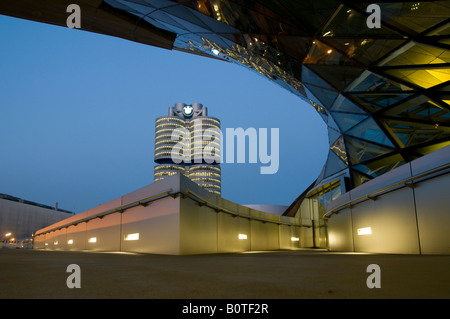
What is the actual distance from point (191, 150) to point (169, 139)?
11.2 meters

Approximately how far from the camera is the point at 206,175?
116m

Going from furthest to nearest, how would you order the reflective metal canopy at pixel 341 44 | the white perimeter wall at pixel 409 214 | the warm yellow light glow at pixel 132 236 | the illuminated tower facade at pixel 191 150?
1. the illuminated tower facade at pixel 191 150
2. the warm yellow light glow at pixel 132 236
3. the reflective metal canopy at pixel 341 44
4. the white perimeter wall at pixel 409 214

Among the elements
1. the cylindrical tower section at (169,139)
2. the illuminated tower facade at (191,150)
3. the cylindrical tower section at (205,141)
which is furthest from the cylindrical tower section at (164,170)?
the cylindrical tower section at (205,141)

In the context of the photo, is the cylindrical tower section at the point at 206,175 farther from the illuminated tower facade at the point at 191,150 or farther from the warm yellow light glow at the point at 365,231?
the warm yellow light glow at the point at 365,231

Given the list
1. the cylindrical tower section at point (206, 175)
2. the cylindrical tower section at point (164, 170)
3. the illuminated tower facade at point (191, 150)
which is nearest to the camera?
the cylindrical tower section at point (164, 170)

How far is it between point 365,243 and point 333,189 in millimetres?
16654

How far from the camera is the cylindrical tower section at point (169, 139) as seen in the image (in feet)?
377

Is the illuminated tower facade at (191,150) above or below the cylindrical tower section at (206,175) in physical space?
above

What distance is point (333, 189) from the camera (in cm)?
3097

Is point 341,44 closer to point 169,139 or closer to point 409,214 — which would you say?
point 409,214

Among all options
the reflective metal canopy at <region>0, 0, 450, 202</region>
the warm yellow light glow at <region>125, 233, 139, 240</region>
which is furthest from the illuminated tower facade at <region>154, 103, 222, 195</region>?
the warm yellow light glow at <region>125, 233, 139, 240</region>

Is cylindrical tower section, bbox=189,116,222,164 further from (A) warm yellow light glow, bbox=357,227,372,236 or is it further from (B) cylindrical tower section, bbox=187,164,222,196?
(A) warm yellow light glow, bbox=357,227,372,236

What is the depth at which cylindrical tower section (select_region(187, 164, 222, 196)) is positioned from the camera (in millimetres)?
116000
